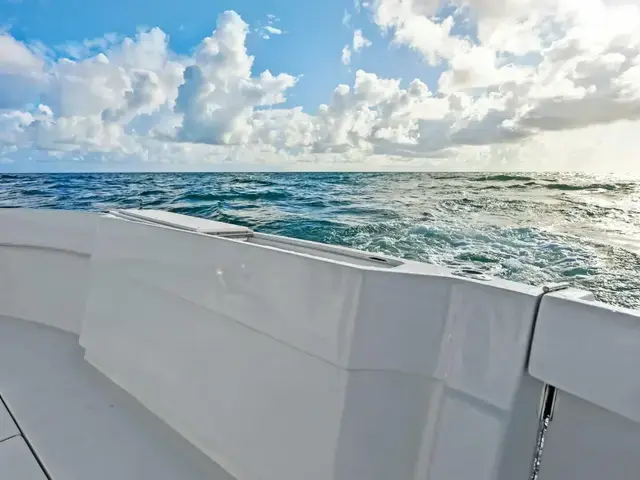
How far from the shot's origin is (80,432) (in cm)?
104

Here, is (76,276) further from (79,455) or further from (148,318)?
(79,455)

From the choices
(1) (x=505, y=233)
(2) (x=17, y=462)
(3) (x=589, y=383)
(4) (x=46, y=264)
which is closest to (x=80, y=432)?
(2) (x=17, y=462)

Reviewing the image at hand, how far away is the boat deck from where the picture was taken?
3.00 ft

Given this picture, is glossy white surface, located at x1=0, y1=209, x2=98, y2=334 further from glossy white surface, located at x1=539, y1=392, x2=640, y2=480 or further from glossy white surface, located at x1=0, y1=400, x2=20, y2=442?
glossy white surface, located at x1=539, y1=392, x2=640, y2=480

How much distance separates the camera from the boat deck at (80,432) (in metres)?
0.92

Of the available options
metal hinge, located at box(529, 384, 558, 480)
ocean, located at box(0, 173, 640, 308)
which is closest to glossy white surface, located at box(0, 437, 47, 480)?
metal hinge, located at box(529, 384, 558, 480)

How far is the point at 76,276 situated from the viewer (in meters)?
1.69

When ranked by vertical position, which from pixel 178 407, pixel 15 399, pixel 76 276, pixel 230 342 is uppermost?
pixel 230 342

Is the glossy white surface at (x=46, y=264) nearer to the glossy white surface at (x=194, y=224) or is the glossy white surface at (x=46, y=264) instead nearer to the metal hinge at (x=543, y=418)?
the glossy white surface at (x=194, y=224)

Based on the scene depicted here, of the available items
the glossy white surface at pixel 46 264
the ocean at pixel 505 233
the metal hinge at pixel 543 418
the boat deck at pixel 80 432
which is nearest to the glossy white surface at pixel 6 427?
the boat deck at pixel 80 432

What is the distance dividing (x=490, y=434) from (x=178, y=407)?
2.45 ft

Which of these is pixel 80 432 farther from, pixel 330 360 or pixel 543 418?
pixel 543 418

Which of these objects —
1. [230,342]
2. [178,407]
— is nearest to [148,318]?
[178,407]

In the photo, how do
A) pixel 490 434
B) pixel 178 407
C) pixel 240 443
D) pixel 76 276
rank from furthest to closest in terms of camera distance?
1. pixel 76 276
2. pixel 178 407
3. pixel 240 443
4. pixel 490 434
